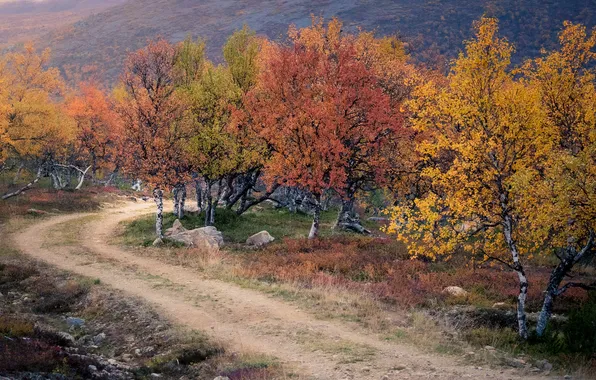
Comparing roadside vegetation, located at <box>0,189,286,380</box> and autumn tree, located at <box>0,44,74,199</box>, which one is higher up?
autumn tree, located at <box>0,44,74,199</box>

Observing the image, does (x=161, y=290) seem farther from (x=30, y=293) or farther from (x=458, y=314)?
(x=458, y=314)

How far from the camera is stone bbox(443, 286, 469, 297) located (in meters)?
19.6

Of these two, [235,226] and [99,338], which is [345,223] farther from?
[99,338]

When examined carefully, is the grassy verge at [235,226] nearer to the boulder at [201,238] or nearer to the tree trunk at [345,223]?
the tree trunk at [345,223]

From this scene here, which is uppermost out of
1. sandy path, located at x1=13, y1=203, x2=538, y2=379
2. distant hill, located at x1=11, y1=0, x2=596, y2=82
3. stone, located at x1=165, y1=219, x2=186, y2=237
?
distant hill, located at x1=11, y1=0, x2=596, y2=82

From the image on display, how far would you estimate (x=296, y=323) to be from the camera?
16.1 meters

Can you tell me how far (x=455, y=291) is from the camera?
20000 mm

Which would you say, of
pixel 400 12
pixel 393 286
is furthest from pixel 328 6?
pixel 393 286

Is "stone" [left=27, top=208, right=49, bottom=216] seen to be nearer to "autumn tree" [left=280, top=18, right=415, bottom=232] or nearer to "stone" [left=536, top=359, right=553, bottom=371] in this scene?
"autumn tree" [left=280, top=18, right=415, bottom=232]

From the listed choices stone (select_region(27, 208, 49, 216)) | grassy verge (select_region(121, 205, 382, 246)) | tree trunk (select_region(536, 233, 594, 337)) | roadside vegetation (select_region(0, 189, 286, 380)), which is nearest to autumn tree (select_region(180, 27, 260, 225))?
grassy verge (select_region(121, 205, 382, 246))

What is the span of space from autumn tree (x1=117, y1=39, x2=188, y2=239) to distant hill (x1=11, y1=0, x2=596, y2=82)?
296ft

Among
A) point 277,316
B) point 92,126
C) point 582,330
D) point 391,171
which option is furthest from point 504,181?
point 92,126

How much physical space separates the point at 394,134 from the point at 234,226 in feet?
50.2

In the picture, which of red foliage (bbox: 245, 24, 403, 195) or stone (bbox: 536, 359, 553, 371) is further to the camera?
red foliage (bbox: 245, 24, 403, 195)
